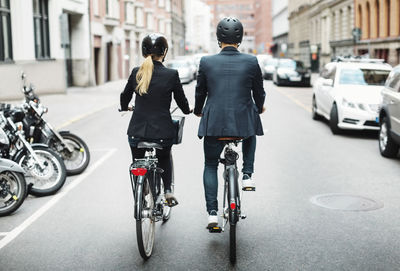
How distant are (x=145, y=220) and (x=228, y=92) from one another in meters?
1.23

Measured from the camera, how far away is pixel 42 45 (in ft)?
87.1

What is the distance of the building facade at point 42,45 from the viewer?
2150 centimetres

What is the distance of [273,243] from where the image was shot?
5199 mm

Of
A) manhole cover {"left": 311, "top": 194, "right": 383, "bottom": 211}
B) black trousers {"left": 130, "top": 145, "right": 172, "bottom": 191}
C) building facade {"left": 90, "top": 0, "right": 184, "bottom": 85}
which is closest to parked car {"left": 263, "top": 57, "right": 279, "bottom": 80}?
building facade {"left": 90, "top": 0, "right": 184, "bottom": 85}

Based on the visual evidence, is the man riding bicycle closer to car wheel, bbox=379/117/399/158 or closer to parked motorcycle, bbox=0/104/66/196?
parked motorcycle, bbox=0/104/66/196

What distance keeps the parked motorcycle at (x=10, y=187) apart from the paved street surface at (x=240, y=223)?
127 millimetres

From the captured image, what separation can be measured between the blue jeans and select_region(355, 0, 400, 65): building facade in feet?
72.8

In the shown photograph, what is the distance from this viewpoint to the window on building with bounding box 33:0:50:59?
84.7 feet

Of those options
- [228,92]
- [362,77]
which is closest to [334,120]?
[362,77]

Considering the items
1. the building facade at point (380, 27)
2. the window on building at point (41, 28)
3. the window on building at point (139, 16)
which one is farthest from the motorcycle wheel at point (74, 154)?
the window on building at point (139, 16)

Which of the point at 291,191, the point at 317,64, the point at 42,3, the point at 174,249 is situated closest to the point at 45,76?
the point at 42,3

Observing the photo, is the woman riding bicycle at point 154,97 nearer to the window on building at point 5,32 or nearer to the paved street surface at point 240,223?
the paved street surface at point 240,223

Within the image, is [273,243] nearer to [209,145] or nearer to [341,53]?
[209,145]

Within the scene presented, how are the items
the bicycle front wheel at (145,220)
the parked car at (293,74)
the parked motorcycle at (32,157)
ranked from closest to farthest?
the bicycle front wheel at (145,220) → the parked motorcycle at (32,157) → the parked car at (293,74)
